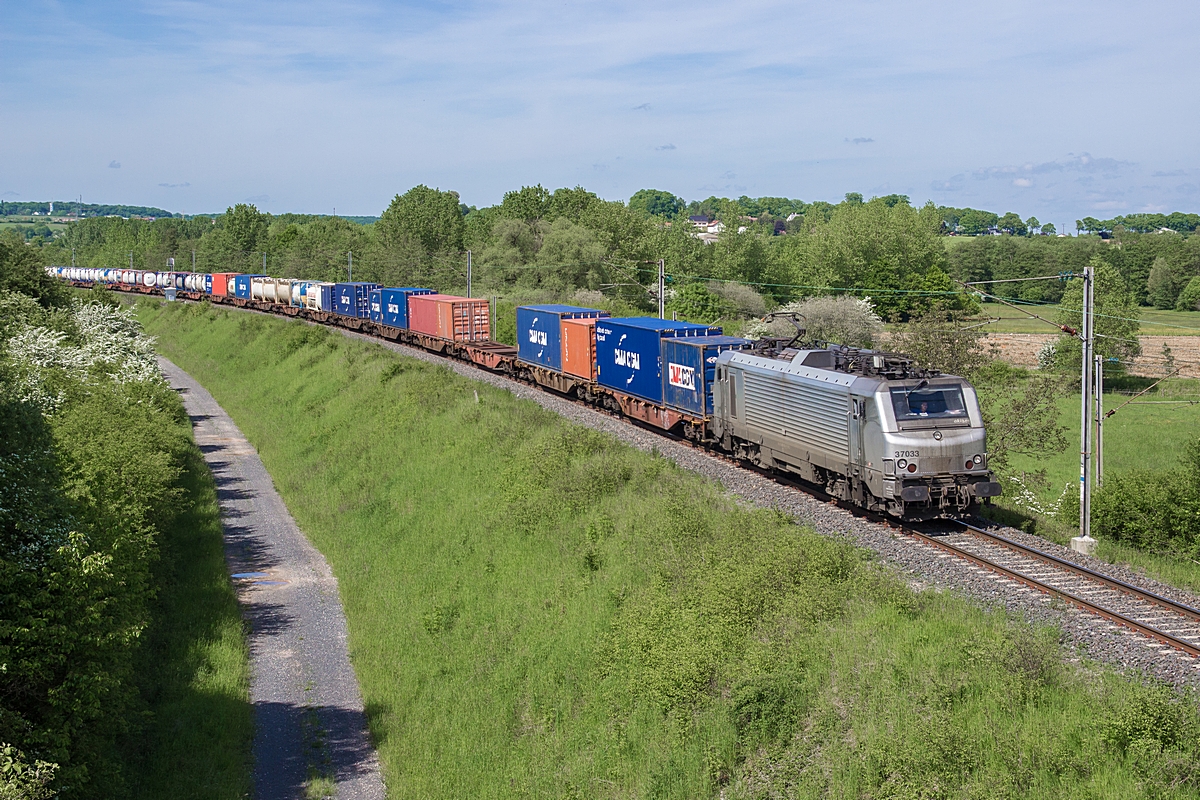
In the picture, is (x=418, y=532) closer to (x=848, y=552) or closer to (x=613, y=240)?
(x=848, y=552)

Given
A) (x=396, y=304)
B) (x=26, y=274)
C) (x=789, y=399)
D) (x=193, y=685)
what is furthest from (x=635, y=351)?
(x=26, y=274)

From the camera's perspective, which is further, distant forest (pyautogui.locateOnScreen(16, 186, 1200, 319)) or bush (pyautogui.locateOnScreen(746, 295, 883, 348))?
distant forest (pyautogui.locateOnScreen(16, 186, 1200, 319))

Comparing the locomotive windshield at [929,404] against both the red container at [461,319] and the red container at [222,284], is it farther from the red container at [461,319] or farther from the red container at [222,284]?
the red container at [222,284]

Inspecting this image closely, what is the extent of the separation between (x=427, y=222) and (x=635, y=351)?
93.7 meters

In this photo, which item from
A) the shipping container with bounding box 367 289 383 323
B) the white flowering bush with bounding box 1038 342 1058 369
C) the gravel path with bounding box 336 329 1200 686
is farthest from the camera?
the white flowering bush with bounding box 1038 342 1058 369

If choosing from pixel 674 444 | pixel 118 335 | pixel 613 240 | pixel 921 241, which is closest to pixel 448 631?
pixel 674 444

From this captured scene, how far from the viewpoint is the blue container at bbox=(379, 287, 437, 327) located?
5812 cm

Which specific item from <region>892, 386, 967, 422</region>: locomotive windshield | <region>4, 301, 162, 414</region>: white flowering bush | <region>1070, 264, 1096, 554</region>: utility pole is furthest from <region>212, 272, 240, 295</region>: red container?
<region>1070, 264, 1096, 554</region>: utility pole

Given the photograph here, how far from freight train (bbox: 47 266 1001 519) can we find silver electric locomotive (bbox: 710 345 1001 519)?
2cm

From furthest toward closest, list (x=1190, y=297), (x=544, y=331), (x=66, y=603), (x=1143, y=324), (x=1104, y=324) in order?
(x=1190, y=297) < (x=1143, y=324) < (x=1104, y=324) < (x=544, y=331) < (x=66, y=603)

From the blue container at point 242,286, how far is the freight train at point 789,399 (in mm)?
46302

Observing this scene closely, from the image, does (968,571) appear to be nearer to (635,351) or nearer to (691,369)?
(691,369)

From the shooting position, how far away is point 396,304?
195ft

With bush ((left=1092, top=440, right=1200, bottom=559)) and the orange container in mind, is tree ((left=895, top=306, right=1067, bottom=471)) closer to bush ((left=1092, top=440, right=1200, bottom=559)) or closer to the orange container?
bush ((left=1092, top=440, right=1200, bottom=559))
